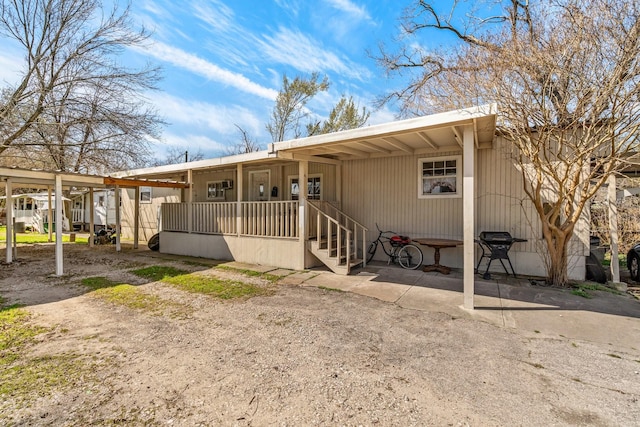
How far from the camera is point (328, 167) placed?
8711mm

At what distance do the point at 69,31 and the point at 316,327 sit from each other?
1230cm

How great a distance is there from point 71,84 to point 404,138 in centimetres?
1042

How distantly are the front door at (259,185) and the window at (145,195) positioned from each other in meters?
6.15

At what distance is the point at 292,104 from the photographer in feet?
57.7

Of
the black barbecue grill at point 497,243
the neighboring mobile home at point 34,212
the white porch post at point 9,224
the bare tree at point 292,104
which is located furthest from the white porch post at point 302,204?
the neighboring mobile home at point 34,212

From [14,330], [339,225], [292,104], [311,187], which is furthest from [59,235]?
[292,104]

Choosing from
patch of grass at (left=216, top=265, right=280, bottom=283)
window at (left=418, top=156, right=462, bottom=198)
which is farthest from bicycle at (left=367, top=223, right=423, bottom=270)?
patch of grass at (left=216, top=265, right=280, bottom=283)

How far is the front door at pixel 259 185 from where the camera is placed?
32.5 ft

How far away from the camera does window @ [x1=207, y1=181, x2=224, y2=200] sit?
11.1 meters

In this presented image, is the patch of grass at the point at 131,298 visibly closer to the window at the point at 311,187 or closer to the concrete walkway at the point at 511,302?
the concrete walkway at the point at 511,302

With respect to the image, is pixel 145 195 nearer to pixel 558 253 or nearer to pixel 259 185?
pixel 259 185

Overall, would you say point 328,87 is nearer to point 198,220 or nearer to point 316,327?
point 198,220

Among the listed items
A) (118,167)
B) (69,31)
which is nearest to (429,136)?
(118,167)

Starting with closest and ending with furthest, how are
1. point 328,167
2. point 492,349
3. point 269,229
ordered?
point 492,349 → point 269,229 → point 328,167
